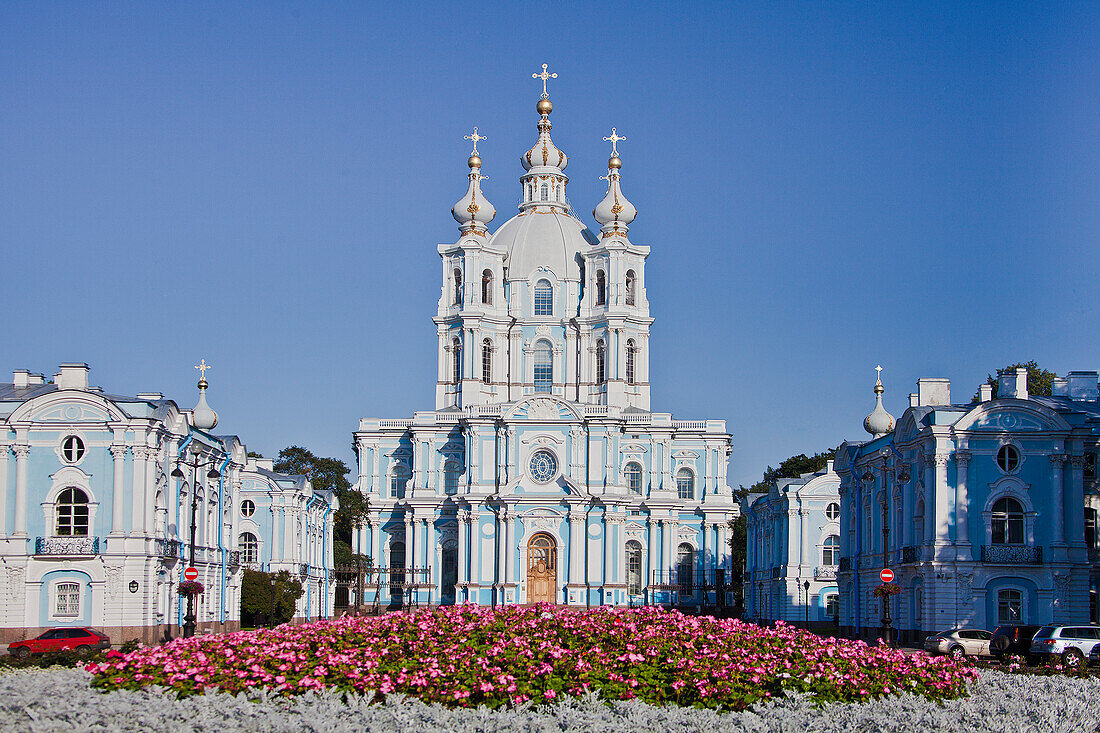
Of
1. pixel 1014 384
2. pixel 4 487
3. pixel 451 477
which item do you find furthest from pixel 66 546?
pixel 451 477

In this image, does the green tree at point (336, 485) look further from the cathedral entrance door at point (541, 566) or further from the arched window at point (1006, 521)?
the arched window at point (1006, 521)

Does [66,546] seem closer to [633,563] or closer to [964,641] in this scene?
[964,641]

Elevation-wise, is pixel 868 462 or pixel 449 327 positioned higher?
pixel 449 327

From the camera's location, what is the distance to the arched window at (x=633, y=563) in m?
84.3

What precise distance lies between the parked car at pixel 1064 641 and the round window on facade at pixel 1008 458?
32.2ft

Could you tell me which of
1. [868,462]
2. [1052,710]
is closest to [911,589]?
[868,462]

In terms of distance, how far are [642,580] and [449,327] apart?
19.5 meters

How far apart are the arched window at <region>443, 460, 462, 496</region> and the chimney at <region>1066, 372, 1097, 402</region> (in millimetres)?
41080

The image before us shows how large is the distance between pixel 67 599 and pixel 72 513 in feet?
8.63

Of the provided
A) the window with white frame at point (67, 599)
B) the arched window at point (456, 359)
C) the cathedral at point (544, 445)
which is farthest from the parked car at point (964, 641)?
the arched window at point (456, 359)

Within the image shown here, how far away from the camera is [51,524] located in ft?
147

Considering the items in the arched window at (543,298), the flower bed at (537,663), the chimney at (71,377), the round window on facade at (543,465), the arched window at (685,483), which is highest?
the arched window at (543,298)

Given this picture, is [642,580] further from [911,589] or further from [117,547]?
[117,547]

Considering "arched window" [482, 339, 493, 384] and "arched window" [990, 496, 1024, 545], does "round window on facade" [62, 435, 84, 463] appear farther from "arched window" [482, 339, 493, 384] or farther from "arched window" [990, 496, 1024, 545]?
"arched window" [482, 339, 493, 384]
